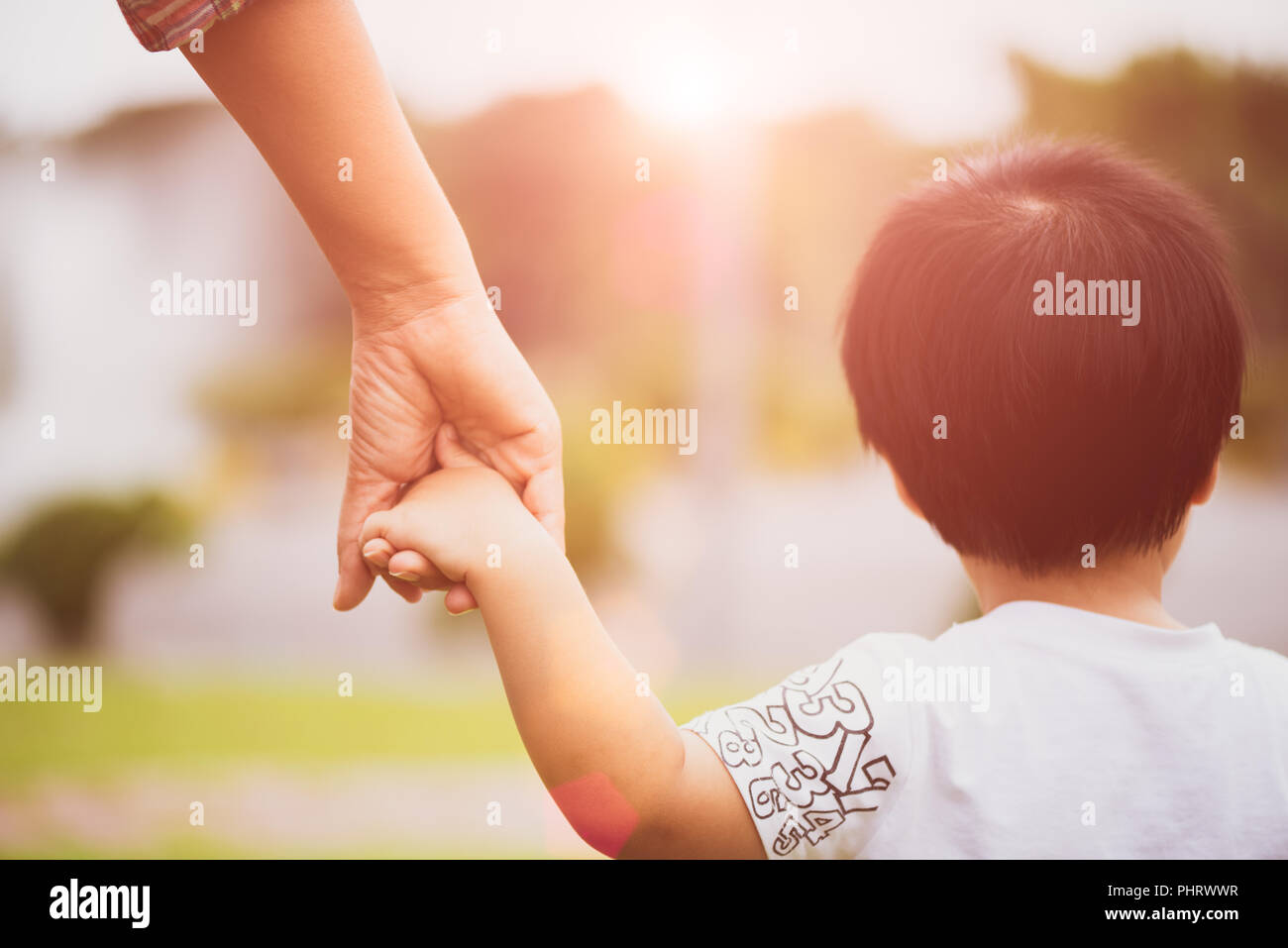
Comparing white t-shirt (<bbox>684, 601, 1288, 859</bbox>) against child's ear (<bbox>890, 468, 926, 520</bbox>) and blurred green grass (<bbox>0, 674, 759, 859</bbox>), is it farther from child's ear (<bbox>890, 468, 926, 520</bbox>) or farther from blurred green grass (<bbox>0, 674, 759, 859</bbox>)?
blurred green grass (<bbox>0, 674, 759, 859</bbox>)

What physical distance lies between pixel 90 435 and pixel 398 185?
82cm

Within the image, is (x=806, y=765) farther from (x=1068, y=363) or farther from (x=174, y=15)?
(x=174, y=15)

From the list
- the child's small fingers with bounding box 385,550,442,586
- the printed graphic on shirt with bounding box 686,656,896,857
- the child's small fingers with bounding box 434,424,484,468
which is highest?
the child's small fingers with bounding box 434,424,484,468

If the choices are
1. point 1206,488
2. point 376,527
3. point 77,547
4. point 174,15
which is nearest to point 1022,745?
point 1206,488

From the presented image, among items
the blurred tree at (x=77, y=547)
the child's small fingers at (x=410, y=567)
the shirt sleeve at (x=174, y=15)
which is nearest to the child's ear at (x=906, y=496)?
the child's small fingers at (x=410, y=567)

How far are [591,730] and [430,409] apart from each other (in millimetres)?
375

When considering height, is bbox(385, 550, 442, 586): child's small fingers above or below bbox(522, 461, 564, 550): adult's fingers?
below

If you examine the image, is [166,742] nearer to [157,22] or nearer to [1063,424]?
[157,22]

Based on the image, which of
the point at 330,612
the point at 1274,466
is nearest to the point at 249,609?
the point at 330,612

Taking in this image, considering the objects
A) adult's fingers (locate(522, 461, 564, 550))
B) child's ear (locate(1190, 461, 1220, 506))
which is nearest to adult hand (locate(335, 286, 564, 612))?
adult's fingers (locate(522, 461, 564, 550))

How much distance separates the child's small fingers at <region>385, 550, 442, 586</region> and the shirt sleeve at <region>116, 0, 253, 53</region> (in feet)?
1.45

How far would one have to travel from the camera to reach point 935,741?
641 millimetres

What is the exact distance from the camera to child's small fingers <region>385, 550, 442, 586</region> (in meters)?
0.70

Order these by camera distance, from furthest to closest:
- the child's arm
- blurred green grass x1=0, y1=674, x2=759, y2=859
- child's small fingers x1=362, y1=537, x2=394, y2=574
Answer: blurred green grass x1=0, y1=674, x2=759, y2=859 → child's small fingers x1=362, y1=537, x2=394, y2=574 → the child's arm
